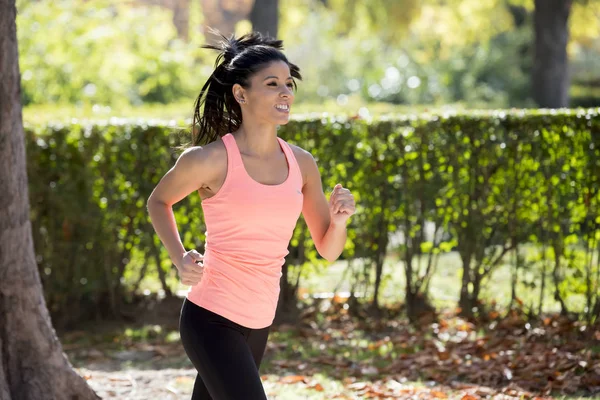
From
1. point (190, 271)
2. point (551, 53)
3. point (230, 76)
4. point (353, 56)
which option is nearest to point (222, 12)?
point (353, 56)

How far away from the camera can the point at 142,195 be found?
7.39 m

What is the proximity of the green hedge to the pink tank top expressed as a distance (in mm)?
3907

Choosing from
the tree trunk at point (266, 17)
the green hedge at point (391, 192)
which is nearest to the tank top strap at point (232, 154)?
the green hedge at point (391, 192)

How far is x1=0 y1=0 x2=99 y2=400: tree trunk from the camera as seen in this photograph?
14.0 ft

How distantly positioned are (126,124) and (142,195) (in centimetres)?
57

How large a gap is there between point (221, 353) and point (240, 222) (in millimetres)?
447

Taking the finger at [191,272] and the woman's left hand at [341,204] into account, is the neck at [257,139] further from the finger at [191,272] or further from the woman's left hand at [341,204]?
the finger at [191,272]

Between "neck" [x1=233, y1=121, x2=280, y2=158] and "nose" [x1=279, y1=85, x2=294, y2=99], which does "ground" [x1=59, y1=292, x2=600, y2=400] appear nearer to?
"neck" [x1=233, y1=121, x2=280, y2=158]

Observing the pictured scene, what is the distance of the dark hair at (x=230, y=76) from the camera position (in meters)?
3.47

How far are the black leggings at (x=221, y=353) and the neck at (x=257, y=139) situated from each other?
59 cm

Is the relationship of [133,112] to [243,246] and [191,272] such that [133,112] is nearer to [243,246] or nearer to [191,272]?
[243,246]

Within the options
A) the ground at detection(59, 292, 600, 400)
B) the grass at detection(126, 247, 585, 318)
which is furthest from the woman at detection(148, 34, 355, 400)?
the grass at detection(126, 247, 585, 318)

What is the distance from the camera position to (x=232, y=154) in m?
3.33

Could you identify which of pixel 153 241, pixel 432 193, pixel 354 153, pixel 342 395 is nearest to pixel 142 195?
pixel 153 241
